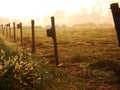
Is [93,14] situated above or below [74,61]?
above

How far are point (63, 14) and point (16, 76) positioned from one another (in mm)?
163405

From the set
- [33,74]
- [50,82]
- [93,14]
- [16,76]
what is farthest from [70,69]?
[93,14]

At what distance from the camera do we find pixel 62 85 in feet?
23.6

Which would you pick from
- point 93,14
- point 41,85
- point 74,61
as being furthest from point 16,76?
point 93,14

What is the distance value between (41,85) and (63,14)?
163 meters

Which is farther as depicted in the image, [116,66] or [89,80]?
[116,66]

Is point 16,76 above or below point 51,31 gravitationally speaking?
below

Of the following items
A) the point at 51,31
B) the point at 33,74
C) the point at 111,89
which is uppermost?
the point at 51,31

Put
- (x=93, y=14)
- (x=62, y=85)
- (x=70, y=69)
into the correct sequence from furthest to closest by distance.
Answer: (x=93, y=14) → (x=70, y=69) → (x=62, y=85)

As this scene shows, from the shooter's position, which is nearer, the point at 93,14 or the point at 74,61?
the point at 74,61

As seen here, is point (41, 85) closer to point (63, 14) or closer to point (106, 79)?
point (106, 79)

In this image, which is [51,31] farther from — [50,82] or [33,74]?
[33,74]

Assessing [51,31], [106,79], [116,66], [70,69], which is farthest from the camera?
[51,31]

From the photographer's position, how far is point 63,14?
168 m
